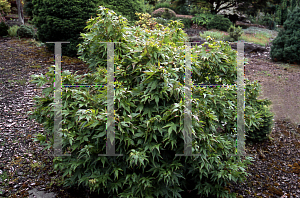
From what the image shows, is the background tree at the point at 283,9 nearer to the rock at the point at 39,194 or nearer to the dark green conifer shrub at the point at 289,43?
the dark green conifer shrub at the point at 289,43

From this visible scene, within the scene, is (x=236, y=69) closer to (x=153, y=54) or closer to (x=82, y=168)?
(x=153, y=54)

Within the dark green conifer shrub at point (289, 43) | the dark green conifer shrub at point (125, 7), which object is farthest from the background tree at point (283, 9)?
the dark green conifer shrub at point (125, 7)

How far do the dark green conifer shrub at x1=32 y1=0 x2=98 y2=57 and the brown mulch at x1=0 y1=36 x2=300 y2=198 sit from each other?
3.32ft

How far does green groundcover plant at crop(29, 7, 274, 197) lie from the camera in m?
2.40

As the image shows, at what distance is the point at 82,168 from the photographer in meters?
2.78

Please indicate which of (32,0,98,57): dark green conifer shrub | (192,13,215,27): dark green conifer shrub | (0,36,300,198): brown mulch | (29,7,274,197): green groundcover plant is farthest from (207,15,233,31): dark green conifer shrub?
(29,7,274,197): green groundcover plant

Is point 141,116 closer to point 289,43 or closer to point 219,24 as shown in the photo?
point 289,43

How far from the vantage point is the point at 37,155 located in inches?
143

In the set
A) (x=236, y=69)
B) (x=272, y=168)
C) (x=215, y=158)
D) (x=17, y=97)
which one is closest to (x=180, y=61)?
(x=236, y=69)

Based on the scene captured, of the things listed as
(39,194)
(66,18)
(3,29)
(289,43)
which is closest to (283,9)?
(289,43)

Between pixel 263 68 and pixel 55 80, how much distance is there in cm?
727

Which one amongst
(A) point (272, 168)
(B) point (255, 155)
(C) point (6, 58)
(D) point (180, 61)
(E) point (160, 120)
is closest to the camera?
(E) point (160, 120)

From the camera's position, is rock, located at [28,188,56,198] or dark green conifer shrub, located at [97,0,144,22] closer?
rock, located at [28,188,56,198]

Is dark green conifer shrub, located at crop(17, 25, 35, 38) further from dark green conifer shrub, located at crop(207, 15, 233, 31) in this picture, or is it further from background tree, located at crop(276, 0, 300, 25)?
background tree, located at crop(276, 0, 300, 25)
